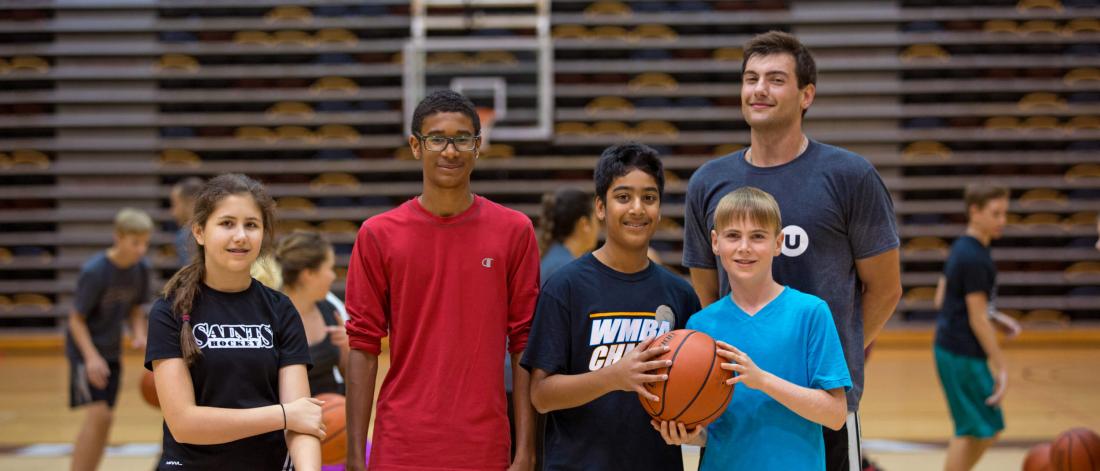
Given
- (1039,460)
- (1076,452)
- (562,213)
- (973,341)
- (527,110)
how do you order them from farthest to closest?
1. (527,110)
2. (973,341)
3. (1039,460)
4. (1076,452)
5. (562,213)

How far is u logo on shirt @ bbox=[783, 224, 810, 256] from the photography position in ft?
8.95

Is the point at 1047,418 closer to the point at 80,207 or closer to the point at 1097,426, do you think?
the point at 1097,426

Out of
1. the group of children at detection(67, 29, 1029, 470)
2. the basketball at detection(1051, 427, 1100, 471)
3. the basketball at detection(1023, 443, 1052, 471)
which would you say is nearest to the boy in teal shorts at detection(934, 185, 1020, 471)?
the basketball at detection(1023, 443, 1052, 471)

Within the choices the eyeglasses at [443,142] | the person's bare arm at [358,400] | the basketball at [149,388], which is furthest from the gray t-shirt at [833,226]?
the basketball at [149,388]

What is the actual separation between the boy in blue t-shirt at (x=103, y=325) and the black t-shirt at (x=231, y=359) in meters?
3.33

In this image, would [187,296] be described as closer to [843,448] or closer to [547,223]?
[843,448]

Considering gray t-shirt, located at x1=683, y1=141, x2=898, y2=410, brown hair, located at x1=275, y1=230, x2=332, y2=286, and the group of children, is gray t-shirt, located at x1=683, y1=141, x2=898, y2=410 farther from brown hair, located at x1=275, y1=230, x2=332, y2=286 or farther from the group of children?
brown hair, located at x1=275, y1=230, x2=332, y2=286

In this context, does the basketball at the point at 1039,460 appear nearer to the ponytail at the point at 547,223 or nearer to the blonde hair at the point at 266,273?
the ponytail at the point at 547,223

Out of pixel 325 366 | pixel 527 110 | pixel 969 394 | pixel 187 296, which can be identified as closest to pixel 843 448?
pixel 187 296

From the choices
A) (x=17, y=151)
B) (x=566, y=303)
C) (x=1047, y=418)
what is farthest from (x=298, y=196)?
(x=566, y=303)

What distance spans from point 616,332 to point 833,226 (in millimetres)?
696

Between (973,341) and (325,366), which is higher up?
(325,366)

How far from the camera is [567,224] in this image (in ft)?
14.7

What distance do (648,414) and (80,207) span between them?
10941 millimetres
